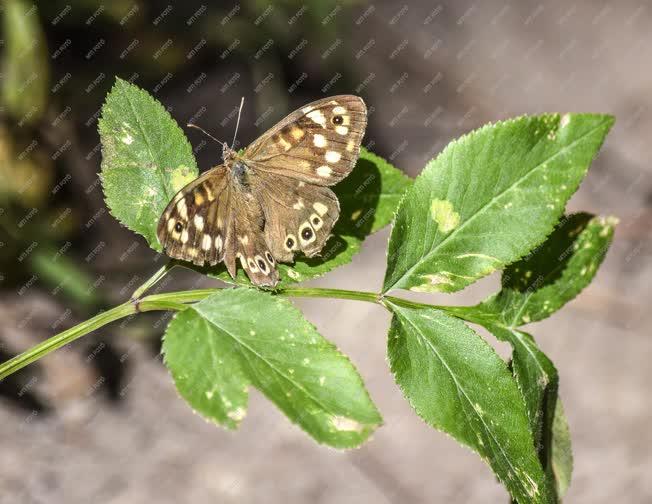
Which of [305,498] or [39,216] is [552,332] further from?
[39,216]

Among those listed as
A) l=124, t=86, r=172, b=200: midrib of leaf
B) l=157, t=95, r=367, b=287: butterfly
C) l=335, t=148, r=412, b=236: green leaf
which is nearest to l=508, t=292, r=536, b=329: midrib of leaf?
l=335, t=148, r=412, b=236: green leaf

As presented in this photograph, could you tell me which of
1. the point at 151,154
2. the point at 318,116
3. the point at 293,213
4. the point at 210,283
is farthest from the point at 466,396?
the point at 210,283

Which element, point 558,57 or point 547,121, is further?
point 558,57

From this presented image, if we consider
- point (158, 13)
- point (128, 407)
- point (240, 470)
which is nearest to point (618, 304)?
A: point (240, 470)

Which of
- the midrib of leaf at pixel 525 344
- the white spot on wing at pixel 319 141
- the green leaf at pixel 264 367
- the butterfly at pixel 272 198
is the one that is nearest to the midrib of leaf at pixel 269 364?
the green leaf at pixel 264 367

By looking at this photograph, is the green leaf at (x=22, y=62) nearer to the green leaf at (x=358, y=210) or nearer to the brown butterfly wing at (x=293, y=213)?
the brown butterfly wing at (x=293, y=213)
